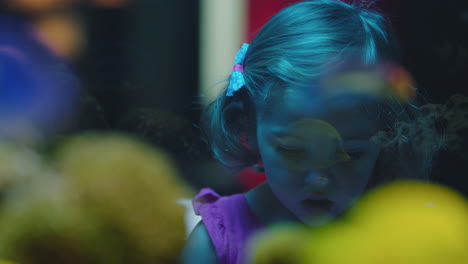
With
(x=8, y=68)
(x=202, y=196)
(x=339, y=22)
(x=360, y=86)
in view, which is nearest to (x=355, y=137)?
(x=360, y=86)

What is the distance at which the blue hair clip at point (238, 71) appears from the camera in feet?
2.32

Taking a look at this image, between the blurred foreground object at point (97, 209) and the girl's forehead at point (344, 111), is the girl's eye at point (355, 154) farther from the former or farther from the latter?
the blurred foreground object at point (97, 209)

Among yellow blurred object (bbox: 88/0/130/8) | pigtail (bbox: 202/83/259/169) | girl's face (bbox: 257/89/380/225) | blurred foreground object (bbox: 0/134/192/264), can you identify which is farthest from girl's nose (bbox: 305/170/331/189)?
yellow blurred object (bbox: 88/0/130/8)

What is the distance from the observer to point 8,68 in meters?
0.77

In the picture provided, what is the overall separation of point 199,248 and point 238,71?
319 millimetres

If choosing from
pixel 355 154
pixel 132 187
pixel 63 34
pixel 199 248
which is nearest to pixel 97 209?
pixel 132 187

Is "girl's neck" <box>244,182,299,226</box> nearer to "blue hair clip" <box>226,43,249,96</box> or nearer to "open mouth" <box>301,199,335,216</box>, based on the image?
"open mouth" <box>301,199,335,216</box>

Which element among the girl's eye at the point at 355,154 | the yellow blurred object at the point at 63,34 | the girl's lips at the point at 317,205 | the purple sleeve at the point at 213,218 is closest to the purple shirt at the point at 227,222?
the purple sleeve at the point at 213,218

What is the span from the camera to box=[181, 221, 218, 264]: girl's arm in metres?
0.78

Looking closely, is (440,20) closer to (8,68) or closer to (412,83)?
(412,83)

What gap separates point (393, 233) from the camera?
64 cm

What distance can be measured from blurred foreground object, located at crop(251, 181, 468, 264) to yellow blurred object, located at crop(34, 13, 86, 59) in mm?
476

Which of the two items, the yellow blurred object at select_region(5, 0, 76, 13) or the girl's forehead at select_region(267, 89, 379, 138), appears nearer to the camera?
the girl's forehead at select_region(267, 89, 379, 138)

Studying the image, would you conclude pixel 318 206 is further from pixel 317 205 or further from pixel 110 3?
pixel 110 3
